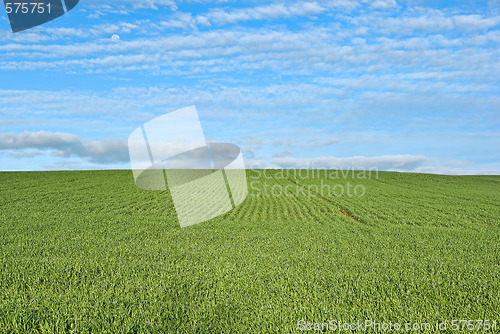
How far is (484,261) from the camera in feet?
43.0

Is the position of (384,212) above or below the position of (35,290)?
below

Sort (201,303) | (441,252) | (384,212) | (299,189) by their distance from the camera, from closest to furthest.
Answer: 1. (201,303)
2. (441,252)
3. (384,212)
4. (299,189)

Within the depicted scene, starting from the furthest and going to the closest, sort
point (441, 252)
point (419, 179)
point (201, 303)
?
1. point (419, 179)
2. point (441, 252)
3. point (201, 303)

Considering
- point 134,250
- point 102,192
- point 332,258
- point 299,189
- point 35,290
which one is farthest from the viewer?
point 299,189

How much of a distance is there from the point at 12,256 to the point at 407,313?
510 inches

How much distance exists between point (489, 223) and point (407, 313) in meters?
25.4

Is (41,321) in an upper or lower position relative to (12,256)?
upper

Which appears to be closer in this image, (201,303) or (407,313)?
(407,313)

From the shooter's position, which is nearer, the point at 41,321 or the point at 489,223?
the point at 41,321

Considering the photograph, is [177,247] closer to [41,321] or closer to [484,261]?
[41,321]

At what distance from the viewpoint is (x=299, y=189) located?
49250 mm

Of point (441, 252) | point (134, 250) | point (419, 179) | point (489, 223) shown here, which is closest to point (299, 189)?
point (489, 223)

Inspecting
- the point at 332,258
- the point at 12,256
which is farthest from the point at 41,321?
the point at 332,258

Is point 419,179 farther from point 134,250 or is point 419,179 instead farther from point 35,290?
point 35,290
